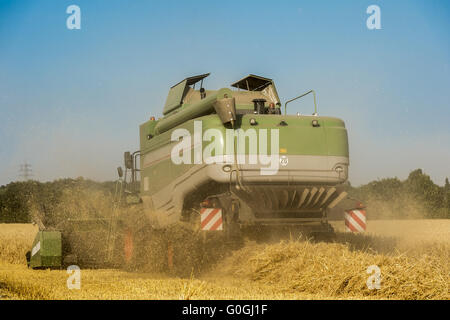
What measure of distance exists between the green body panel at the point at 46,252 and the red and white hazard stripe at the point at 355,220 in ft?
17.4

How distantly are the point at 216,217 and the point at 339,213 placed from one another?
2099mm

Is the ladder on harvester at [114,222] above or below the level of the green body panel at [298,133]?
below

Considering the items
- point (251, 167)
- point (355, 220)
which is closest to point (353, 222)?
point (355, 220)

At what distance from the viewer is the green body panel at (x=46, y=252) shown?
10.3 metres

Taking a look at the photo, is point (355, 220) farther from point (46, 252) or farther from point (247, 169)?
point (46, 252)

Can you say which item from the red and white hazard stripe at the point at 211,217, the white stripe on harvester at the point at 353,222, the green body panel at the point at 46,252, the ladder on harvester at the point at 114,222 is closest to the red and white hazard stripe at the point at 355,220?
the white stripe on harvester at the point at 353,222

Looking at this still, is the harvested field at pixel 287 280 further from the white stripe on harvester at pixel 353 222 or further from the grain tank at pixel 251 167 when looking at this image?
the white stripe on harvester at pixel 353 222

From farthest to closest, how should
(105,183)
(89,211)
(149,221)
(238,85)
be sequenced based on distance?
(105,183)
(89,211)
(238,85)
(149,221)

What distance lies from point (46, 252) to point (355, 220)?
5.64 metres

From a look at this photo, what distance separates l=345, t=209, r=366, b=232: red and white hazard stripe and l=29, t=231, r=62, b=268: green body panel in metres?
5.31

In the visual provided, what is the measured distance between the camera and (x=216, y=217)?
8625mm
